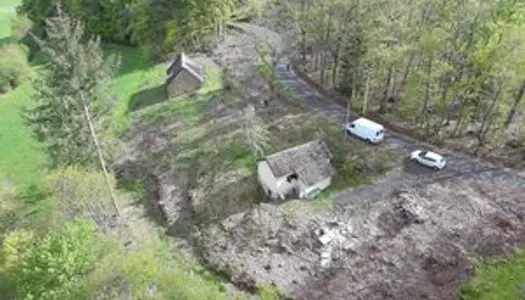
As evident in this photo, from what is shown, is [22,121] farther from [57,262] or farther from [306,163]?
[57,262]

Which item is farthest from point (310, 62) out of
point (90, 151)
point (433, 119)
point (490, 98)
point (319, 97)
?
point (90, 151)

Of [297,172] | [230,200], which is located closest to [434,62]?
[297,172]

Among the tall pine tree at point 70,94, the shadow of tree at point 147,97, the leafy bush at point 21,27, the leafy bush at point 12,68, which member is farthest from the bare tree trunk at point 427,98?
the leafy bush at point 21,27

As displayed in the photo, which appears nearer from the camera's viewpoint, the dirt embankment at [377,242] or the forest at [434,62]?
the dirt embankment at [377,242]

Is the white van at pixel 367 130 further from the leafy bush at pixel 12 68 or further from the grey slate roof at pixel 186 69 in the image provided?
the leafy bush at pixel 12 68

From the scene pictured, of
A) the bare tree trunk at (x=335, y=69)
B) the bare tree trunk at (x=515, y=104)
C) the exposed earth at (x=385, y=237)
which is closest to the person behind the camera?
the exposed earth at (x=385, y=237)

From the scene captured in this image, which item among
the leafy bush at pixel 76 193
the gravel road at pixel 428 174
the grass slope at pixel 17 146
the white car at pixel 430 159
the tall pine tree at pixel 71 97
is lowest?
Answer: the grass slope at pixel 17 146

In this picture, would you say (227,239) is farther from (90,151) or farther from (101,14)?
(101,14)
